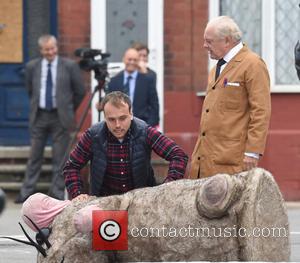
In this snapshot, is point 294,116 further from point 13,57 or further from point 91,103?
point 13,57

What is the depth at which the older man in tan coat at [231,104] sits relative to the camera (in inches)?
363

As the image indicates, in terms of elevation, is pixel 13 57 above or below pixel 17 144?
above

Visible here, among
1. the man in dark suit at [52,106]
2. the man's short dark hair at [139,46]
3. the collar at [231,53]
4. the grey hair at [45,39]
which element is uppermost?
the collar at [231,53]

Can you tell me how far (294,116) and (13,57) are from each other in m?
3.47

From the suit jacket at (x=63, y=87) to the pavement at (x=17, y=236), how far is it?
1144mm

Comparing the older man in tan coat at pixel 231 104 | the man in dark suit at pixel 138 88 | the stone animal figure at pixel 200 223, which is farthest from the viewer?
the man in dark suit at pixel 138 88

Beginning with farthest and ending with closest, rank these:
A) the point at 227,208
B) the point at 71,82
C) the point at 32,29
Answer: the point at 32,29
the point at 71,82
the point at 227,208

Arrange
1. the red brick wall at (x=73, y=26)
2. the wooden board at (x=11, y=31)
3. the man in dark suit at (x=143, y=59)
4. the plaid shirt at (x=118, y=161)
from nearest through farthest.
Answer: the plaid shirt at (x=118, y=161), the man in dark suit at (x=143, y=59), the red brick wall at (x=73, y=26), the wooden board at (x=11, y=31)

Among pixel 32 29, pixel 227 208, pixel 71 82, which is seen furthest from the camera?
pixel 32 29

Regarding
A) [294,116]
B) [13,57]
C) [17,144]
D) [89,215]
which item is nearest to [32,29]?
[13,57]

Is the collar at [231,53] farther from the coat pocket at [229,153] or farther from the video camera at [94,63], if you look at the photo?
the video camera at [94,63]

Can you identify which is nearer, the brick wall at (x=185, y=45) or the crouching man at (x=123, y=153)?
the crouching man at (x=123, y=153)

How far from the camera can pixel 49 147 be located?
16.3m

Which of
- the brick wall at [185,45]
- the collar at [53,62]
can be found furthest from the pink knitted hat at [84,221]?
the brick wall at [185,45]
